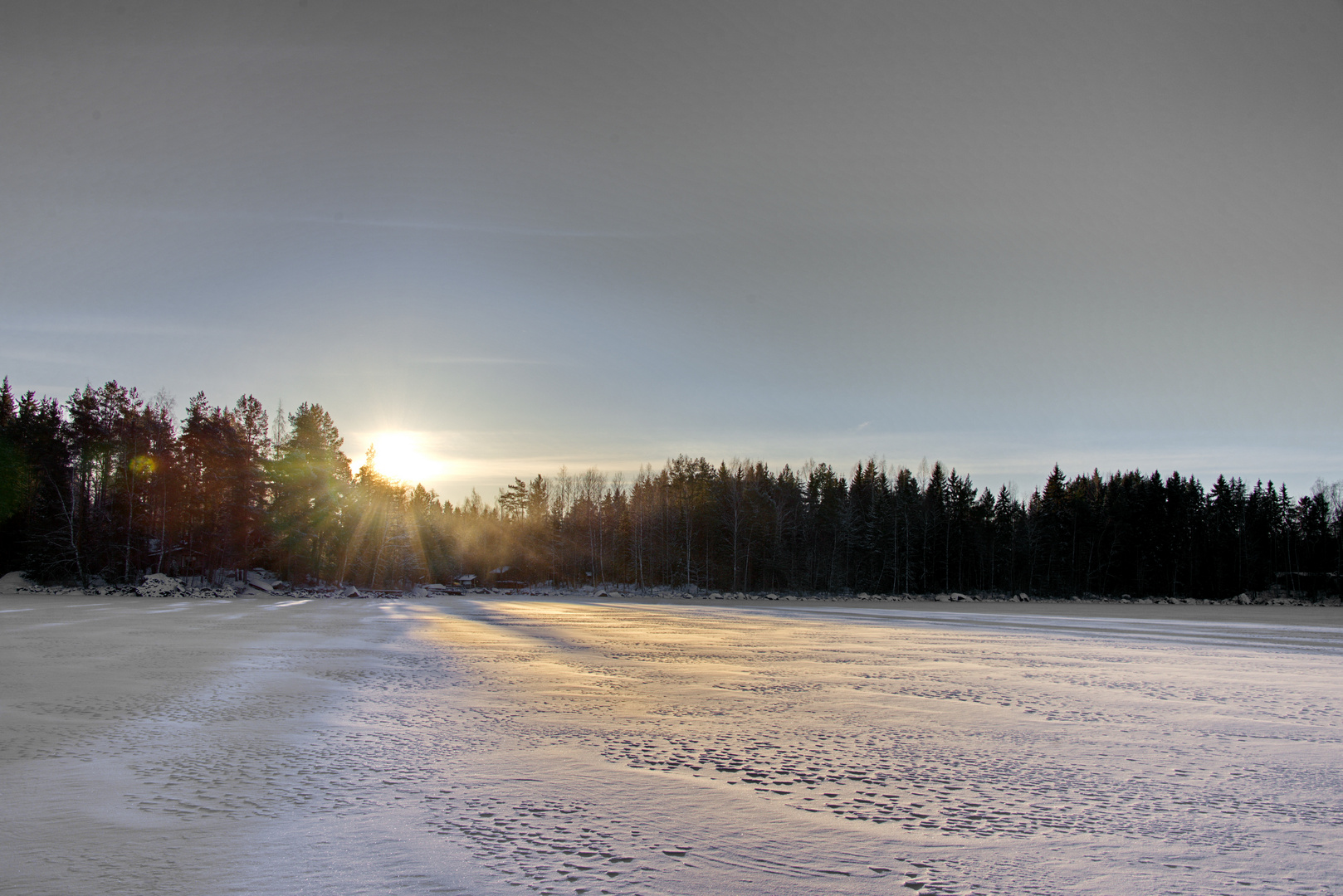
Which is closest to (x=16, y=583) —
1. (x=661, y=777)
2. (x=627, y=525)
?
(x=627, y=525)

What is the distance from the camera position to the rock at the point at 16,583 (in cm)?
5011

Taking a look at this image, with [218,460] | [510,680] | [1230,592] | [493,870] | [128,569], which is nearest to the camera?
[493,870]

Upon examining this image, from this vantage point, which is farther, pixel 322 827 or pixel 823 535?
pixel 823 535

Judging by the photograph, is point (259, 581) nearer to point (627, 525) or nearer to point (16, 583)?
point (16, 583)

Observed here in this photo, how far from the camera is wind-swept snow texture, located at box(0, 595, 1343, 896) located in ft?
14.1

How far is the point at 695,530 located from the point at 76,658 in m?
66.9

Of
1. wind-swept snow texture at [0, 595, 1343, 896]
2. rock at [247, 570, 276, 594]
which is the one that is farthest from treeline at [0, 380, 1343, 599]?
wind-swept snow texture at [0, 595, 1343, 896]

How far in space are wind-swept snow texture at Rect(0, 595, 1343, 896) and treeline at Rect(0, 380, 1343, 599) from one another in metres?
47.3

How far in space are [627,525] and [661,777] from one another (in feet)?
259

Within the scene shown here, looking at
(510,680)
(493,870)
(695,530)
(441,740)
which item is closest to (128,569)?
(695,530)

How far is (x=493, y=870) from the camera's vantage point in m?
4.23

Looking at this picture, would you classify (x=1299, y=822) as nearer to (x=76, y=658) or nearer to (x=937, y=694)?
(x=937, y=694)

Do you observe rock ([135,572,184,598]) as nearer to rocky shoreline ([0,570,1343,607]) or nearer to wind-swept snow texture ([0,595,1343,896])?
rocky shoreline ([0,570,1343,607])

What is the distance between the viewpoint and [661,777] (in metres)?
6.34
